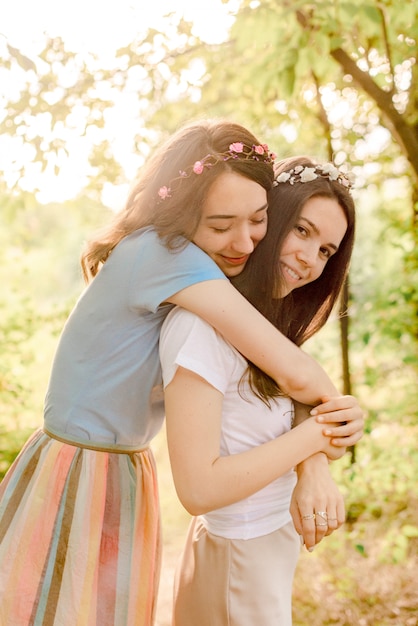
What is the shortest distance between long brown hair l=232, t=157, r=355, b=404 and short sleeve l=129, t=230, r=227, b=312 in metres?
0.27

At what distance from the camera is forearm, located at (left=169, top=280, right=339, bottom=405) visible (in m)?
1.36

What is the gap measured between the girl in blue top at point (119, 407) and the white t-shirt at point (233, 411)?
0.19 ft

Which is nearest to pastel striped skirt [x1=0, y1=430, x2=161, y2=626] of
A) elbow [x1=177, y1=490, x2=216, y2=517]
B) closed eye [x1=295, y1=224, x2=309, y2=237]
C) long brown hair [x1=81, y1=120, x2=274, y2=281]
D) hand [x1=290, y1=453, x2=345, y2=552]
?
elbow [x1=177, y1=490, x2=216, y2=517]

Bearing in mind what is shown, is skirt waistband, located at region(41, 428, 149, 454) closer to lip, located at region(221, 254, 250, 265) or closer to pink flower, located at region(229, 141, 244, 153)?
lip, located at region(221, 254, 250, 265)

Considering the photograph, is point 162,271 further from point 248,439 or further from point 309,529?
point 309,529

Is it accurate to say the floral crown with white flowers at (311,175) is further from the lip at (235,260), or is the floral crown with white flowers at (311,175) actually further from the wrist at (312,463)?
the wrist at (312,463)

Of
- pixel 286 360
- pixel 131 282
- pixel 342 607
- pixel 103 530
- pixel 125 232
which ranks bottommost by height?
pixel 342 607

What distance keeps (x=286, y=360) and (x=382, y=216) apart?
3.35 meters

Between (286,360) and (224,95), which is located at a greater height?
(224,95)

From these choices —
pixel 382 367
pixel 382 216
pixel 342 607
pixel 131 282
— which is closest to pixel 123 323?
pixel 131 282

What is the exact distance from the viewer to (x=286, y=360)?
1.42 metres

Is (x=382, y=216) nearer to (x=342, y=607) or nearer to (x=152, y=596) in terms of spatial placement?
(x=342, y=607)

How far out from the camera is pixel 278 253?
171 cm

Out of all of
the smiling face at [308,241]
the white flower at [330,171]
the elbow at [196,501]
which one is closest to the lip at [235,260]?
the smiling face at [308,241]
